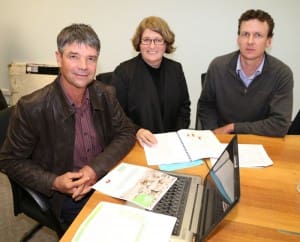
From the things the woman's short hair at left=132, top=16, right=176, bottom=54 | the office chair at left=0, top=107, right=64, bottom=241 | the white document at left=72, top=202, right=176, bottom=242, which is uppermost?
the woman's short hair at left=132, top=16, right=176, bottom=54

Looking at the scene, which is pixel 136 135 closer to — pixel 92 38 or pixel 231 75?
pixel 92 38

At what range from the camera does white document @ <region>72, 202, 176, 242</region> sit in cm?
90

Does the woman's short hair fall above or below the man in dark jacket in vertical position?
above

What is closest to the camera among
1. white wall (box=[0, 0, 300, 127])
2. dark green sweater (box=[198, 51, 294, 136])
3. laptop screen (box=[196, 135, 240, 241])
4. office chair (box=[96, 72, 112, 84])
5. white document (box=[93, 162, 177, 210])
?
laptop screen (box=[196, 135, 240, 241])

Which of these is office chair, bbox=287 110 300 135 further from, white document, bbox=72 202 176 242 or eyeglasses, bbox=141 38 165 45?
white document, bbox=72 202 176 242

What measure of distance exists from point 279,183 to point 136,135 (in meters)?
0.72

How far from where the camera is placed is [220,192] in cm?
98

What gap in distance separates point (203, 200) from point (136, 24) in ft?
7.85

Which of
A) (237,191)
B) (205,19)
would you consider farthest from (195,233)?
(205,19)

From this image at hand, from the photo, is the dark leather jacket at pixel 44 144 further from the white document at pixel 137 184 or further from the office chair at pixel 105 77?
the office chair at pixel 105 77

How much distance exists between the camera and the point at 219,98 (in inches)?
81.7

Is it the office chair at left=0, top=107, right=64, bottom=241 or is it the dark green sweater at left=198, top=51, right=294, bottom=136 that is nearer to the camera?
the office chair at left=0, top=107, right=64, bottom=241

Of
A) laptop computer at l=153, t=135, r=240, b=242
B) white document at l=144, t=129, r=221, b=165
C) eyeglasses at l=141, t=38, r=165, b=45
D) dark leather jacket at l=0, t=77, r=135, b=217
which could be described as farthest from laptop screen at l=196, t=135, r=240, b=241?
eyeglasses at l=141, t=38, r=165, b=45

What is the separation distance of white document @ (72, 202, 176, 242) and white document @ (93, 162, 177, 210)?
6 centimetres
